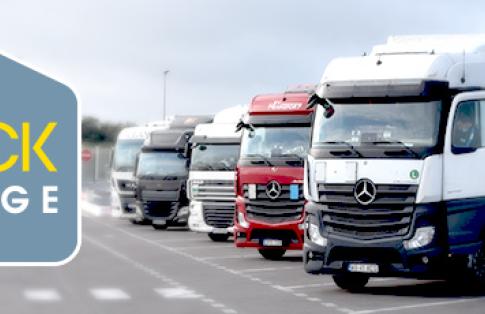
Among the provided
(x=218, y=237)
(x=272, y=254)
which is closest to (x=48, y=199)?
(x=272, y=254)

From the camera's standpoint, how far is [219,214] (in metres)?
29.5

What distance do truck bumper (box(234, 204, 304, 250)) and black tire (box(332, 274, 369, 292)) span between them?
4765mm

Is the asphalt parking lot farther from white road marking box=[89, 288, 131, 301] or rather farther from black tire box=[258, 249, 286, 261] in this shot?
black tire box=[258, 249, 286, 261]

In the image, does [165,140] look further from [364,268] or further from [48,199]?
[48,199]

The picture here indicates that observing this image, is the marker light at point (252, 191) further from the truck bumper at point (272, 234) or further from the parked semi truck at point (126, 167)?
the parked semi truck at point (126, 167)

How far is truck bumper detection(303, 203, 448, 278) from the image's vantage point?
52.7ft

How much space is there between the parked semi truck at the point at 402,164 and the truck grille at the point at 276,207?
6054 mm

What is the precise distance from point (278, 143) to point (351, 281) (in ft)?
20.0

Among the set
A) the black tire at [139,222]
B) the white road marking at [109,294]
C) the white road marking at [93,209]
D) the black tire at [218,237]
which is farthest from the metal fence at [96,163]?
the white road marking at [109,294]

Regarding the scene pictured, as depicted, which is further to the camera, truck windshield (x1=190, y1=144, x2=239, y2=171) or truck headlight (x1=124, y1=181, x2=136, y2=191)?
truck headlight (x1=124, y1=181, x2=136, y2=191)

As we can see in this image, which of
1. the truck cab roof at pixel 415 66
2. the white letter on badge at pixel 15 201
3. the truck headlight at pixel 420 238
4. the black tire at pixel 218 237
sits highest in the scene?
the truck cab roof at pixel 415 66

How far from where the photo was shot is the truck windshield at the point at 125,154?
Result: 4297 cm

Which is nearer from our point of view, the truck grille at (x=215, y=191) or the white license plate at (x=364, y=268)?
the white license plate at (x=364, y=268)

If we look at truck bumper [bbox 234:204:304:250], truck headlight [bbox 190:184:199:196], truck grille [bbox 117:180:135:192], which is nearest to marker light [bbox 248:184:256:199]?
truck bumper [bbox 234:204:304:250]
